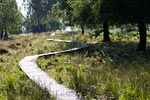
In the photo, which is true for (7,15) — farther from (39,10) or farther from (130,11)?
(130,11)

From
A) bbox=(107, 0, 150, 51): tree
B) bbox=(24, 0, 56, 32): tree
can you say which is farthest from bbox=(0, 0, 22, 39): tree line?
bbox=(107, 0, 150, 51): tree

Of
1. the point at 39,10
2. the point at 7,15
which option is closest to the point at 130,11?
the point at 7,15

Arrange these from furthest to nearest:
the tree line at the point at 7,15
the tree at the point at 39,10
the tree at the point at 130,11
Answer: the tree at the point at 39,10 → the tree line at the point at 7,15 → the tree at the point at 130,11

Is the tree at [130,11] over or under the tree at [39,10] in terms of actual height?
under

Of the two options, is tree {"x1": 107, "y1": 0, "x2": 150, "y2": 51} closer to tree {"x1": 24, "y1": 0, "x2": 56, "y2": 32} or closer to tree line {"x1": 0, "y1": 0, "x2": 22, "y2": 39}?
tree line {"x1": 0, "y1": 0, "x2": 22, "y2": 39}

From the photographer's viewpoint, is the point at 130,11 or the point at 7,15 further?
the point at 7,15

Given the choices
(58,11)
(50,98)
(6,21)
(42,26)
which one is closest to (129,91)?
(50,98)

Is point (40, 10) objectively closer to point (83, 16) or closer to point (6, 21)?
point (6, 21)

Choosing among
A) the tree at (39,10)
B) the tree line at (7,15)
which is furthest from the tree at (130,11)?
the tree at (39,10)

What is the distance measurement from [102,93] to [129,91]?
2.57 ft

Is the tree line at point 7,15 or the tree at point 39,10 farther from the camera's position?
the tree at point 39,10

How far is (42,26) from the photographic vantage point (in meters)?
78.2

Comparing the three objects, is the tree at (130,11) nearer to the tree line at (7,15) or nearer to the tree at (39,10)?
the tree line at (7,15)

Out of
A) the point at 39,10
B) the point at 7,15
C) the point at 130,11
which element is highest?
the point at 39,10
